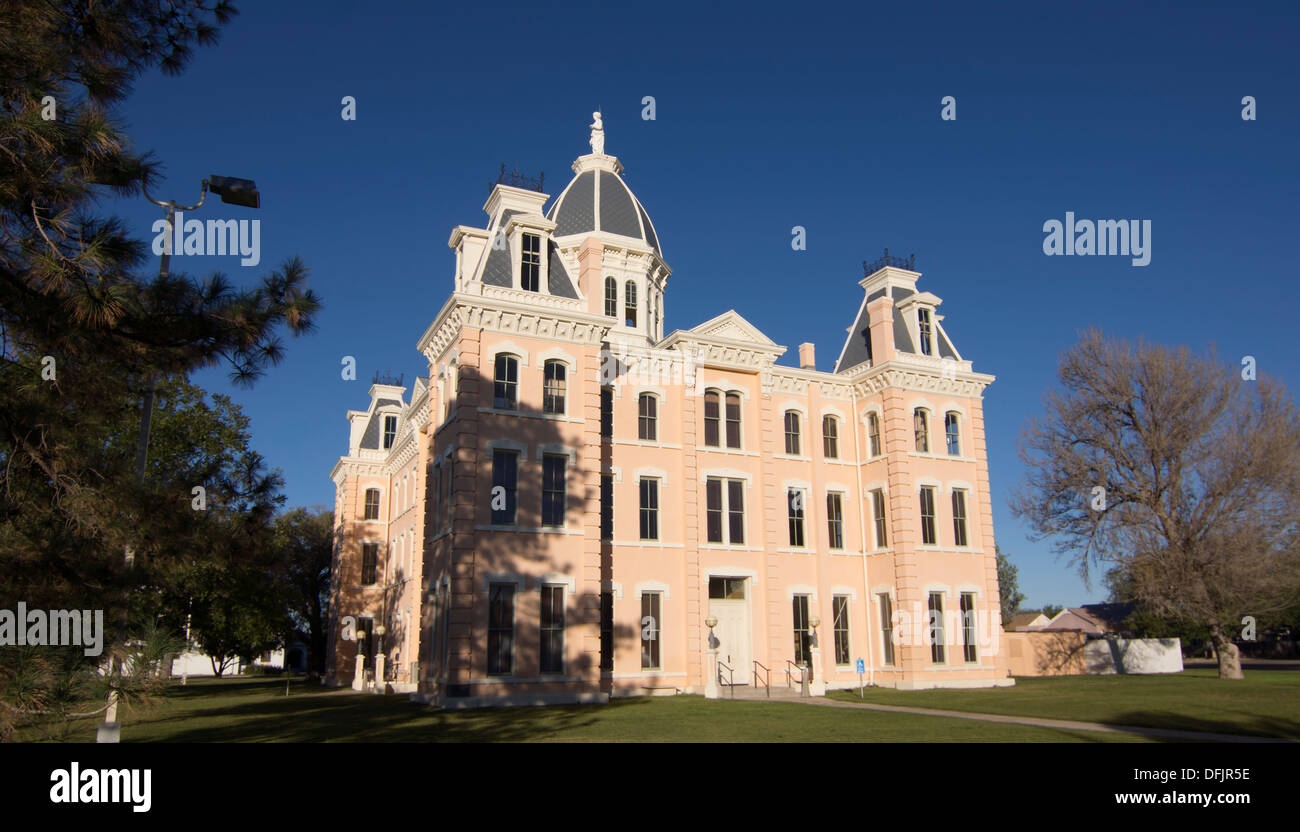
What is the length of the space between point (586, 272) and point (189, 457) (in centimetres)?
2040

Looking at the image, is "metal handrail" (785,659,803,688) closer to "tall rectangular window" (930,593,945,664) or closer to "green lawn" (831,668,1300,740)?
"green lawn" (831,668,1300,740)

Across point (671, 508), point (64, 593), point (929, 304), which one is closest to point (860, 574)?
point (671, 508)

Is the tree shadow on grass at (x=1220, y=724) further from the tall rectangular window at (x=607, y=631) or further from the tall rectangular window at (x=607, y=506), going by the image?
the tall rectangular window at (x=607, y=506)

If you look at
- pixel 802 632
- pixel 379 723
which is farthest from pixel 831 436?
pixel 379 723

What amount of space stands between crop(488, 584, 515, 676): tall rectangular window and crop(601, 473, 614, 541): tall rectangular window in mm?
4783

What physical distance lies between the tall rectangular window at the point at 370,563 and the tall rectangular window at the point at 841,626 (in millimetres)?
25269

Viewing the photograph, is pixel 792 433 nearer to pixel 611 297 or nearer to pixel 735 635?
pixel 735 635

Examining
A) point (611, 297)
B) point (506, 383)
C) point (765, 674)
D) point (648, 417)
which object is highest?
point (611, 297)

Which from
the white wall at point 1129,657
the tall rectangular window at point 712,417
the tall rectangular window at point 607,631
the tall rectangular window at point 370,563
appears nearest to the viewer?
the tall rectangular window at point 607,631

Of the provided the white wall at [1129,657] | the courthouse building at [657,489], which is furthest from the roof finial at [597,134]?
the white wall at [1129,657]

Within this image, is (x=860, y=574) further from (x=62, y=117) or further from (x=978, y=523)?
(x=62, y=117)

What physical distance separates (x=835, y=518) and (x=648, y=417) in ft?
28.3

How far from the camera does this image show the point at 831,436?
34.0 meters

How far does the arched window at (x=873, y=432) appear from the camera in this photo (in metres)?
33.6
